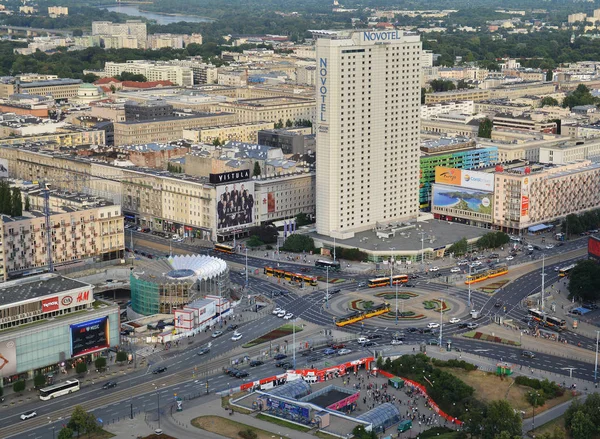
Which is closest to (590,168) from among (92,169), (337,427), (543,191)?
(543,191)

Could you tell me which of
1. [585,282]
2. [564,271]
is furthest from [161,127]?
[585,282]

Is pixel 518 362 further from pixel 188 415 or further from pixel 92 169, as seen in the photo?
pixel 92 169

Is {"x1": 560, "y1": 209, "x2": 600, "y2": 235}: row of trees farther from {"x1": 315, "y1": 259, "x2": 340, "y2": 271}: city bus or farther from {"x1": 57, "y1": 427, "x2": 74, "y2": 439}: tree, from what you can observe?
{"x1": 57, "y1": 427, "x2": 74, "y2": 439}: tree

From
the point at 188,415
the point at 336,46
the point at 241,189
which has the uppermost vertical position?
the point at 336,46

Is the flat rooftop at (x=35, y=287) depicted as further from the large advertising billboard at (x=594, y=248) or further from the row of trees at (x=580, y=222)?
the row of trees at (x=580, y=222)

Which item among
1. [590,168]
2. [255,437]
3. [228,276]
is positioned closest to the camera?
[255,437]

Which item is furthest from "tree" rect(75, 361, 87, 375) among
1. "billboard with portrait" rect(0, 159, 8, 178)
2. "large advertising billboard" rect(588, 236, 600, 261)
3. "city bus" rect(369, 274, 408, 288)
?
"billboard with portrait" rect(0, 159, 8, 178)
